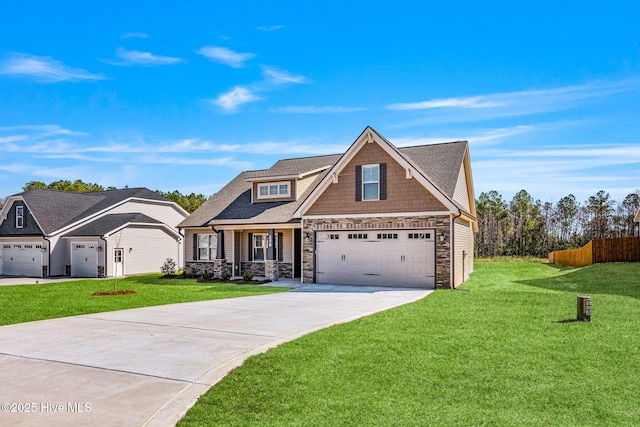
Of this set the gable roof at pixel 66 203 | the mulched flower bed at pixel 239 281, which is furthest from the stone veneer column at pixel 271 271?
the gable roof at pixel 66 203

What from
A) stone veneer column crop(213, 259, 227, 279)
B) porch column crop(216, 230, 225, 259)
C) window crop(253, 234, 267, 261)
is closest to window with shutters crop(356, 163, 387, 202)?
window crop(253, 234, 267, 261)

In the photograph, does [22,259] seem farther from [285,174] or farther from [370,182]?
[370,182]

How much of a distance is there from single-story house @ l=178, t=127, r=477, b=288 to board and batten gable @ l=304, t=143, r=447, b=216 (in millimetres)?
42

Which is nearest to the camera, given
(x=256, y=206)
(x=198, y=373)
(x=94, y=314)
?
(x=198, y=373)

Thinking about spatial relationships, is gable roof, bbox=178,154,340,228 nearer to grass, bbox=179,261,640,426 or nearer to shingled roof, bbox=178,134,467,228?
shingled roof, bbox=178,134,467,228

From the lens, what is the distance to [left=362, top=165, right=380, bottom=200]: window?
19.8 m

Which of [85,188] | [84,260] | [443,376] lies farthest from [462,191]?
[85,188]

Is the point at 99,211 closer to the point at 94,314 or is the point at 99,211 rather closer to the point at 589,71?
the point at 94,314

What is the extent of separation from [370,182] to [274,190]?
7.28 m

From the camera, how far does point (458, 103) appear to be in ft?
61.8

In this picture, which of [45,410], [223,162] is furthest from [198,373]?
[223,162]

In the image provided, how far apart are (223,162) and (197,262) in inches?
384

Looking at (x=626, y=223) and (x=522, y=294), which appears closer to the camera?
(x=522, y=294)

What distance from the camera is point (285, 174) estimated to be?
80.8ft
